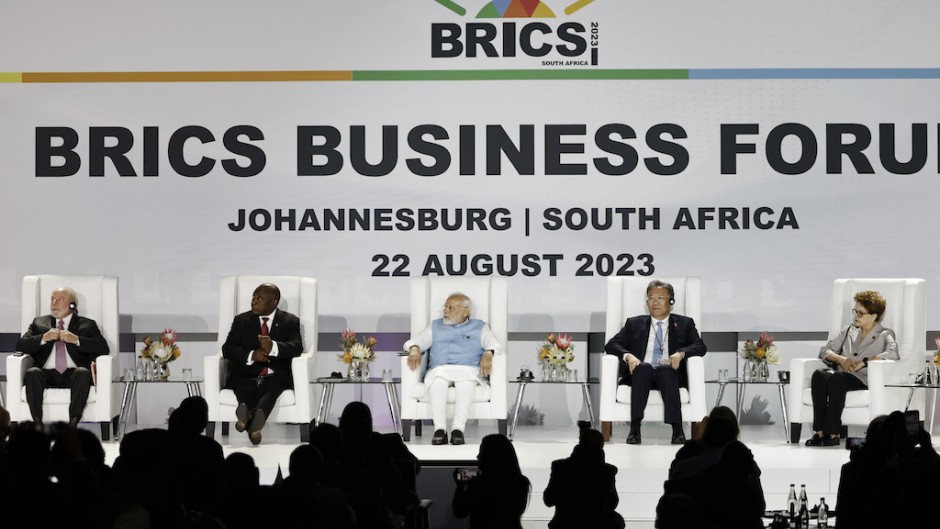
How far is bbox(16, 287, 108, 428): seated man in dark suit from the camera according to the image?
7680mm

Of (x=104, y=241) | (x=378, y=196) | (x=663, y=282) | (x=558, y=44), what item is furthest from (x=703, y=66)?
(x=104, y=241)

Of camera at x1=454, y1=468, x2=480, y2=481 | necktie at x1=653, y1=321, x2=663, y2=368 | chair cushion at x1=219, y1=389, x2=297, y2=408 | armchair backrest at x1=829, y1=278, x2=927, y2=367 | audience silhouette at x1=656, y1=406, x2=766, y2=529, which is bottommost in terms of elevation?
chair cushion at x1=219, y1=389, x2=297, y2=408

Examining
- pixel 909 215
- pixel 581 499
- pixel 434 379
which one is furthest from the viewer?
pixel 909 215

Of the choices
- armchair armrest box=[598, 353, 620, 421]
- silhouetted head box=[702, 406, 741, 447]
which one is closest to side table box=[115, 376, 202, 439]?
armchair armrest box=[598, 353, 620, 421]

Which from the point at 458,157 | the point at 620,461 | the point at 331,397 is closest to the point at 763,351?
the point at 620,461

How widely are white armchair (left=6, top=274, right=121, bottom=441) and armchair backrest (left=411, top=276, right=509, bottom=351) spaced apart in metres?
1.89

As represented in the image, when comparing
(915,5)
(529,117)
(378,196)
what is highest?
(915,5)

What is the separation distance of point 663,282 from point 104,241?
3816mm

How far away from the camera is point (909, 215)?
8.69 metres

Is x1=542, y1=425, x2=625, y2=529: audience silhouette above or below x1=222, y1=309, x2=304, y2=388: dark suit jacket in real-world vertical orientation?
below

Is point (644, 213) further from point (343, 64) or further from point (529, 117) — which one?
point (343, 64)

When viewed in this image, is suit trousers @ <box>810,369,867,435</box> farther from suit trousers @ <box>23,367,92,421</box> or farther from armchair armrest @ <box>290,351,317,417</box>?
suit trousers @ <box>23,367,92,421</box>

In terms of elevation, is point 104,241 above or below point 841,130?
below

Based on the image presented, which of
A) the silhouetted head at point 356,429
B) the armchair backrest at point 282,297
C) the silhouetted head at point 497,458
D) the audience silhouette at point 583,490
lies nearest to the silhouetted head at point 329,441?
the silhouetted head at point 356,429
